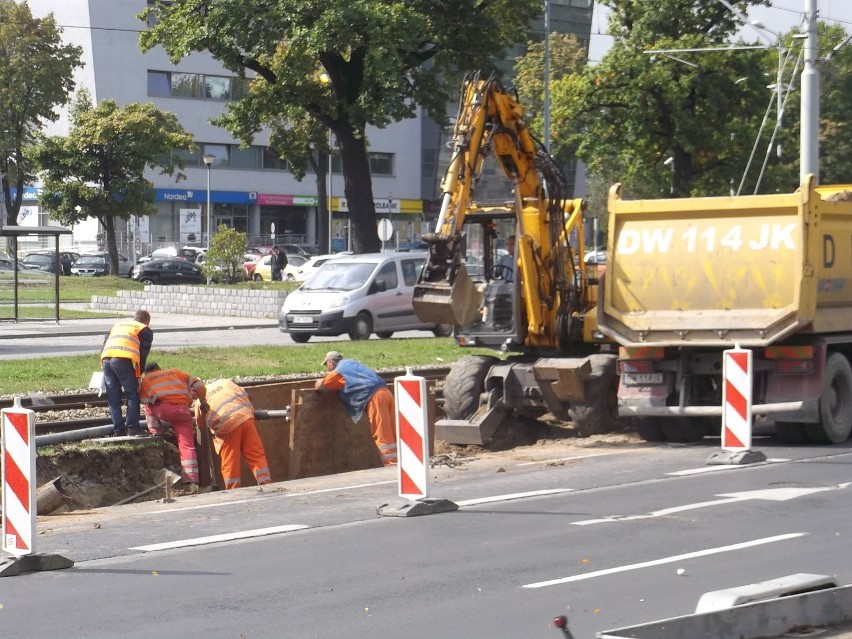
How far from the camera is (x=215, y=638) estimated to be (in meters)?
7.15

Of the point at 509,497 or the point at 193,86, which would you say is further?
the point at 193,86

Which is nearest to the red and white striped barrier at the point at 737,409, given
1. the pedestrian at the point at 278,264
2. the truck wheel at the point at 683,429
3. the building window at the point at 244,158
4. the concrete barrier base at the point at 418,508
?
the truck wheel at the point at 683,429

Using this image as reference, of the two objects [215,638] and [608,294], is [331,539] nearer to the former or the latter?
[215,638]

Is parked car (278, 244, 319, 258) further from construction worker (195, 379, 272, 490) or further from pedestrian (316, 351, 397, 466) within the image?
construction worker (195, 379, 272, 490)

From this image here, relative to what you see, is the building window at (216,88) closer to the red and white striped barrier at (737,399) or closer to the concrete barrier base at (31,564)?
the red and white striped barrier at (737,399)

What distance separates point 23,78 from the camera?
2343 inches

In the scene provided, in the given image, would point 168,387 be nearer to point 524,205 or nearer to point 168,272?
point 524,205

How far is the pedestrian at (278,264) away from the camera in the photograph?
5138cm

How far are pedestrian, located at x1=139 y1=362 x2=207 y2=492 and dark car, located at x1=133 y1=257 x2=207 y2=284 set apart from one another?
38.6 metres

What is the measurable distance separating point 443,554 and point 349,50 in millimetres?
27114

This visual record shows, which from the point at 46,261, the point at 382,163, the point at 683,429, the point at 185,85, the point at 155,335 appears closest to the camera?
the point at 683,429

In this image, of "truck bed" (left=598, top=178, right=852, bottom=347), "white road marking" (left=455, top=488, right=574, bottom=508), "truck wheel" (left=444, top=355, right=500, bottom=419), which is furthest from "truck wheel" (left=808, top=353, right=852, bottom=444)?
"white road marking" (left=455, top=488, right=574, bottom=508)

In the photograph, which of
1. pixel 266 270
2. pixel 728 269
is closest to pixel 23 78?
pixel 266 270

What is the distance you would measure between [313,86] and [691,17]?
1237cm
